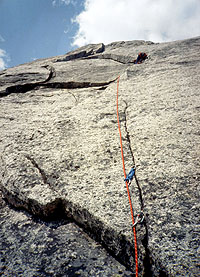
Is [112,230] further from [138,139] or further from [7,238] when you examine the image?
[138,139]

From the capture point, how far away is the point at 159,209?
195 centimetres

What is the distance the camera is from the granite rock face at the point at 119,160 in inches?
69.7

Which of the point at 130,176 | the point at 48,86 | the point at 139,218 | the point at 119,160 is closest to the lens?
the point at 139,218

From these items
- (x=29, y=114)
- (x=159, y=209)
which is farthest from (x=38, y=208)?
(x=29, y=114)

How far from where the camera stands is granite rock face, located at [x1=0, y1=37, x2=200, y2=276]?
1.77 m

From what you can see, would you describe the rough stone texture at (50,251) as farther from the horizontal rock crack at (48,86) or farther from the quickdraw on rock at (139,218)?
the horizontal rock crack at (48,86)

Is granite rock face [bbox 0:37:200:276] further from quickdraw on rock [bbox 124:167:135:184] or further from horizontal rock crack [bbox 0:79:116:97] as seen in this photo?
horizontal rock crack [bbox 0:79:116:97]

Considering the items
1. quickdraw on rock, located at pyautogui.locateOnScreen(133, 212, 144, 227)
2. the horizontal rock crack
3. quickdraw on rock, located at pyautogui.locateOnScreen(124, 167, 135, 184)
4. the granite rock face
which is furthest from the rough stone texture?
the horizontal rock crack

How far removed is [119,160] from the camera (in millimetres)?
2762

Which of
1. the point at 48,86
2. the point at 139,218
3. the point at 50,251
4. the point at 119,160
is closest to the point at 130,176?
the point at 119,160

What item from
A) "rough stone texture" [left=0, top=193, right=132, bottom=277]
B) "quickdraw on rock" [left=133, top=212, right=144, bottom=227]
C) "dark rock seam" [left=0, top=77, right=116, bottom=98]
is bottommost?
"rough stone texture" [left=0, top=193, right=132, bottom=277]

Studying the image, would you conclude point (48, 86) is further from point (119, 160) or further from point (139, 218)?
point (139, 218)

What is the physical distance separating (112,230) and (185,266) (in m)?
0.73

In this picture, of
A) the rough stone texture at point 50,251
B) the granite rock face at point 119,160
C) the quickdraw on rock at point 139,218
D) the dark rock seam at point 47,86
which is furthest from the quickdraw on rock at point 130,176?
the dark rock seam at point 47,86
